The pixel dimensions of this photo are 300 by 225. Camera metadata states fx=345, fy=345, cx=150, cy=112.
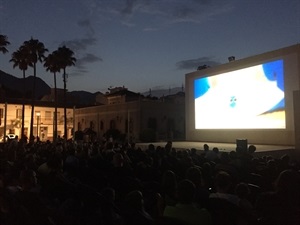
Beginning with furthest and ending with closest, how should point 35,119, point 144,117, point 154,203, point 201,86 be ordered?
point 35,119
point 144,117
point 201,86
point 154,203

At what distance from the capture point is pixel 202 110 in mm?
26672

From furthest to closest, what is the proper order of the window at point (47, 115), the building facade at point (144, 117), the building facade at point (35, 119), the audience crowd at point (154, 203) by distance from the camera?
the window at point (47, 115) → the building facade at point (35, 119) → the building facade at point (144, 117) → the audience crowd at point (154, 203)

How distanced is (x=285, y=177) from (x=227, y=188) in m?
0.72

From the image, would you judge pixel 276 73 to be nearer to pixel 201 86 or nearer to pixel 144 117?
pixel 201 86

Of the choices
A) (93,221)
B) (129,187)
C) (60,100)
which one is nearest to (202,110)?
(129,187)

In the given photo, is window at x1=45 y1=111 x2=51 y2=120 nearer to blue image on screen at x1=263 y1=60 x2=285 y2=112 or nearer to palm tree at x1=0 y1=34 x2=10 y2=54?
palm tree at x1=0 y1=34 x2=10 y2=54

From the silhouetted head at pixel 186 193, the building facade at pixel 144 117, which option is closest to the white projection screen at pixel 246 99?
the building facade at pixel 144 117

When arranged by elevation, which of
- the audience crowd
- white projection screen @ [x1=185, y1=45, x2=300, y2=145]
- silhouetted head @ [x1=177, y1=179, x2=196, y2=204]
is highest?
white projection screen @ [x1=185, y1=45, x2=300, y2=145]

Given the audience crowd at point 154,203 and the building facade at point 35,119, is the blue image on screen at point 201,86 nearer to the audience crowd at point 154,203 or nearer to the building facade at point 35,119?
the audience crowd at point 154,203

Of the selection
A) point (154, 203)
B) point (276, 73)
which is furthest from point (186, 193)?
point (276, 73)

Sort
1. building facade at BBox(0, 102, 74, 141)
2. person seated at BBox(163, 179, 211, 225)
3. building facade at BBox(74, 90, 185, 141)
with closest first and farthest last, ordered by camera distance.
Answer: person seated at BBox(163, 179, 211, 225), building facade at BBox(74, 90, 185, 141), building facade at BBox(0, 102, 74, 141)

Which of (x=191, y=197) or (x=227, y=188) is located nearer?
(x=191, y=197)

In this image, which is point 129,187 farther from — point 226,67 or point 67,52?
point 67,52

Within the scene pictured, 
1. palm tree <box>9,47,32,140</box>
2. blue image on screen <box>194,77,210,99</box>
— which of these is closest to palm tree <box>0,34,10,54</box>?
palm tree <box>9,47,32,140</box>
